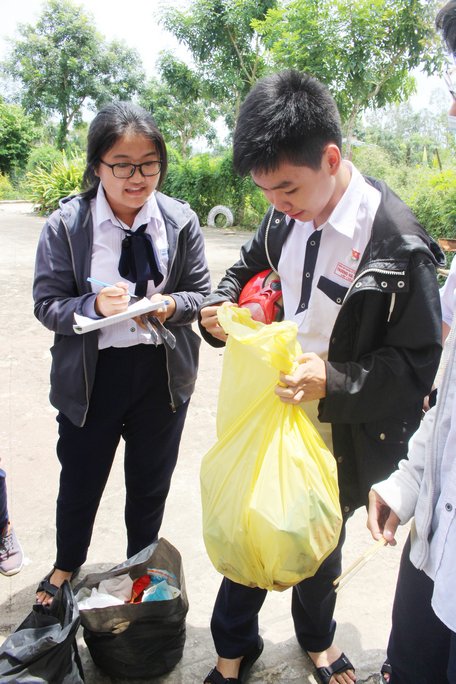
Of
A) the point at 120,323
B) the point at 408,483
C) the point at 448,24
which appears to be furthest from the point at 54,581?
the point at 448,24

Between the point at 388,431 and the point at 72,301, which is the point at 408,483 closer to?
the point at 388,431

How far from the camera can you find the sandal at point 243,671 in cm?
187

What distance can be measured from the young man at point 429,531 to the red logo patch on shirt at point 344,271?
0.25 metres

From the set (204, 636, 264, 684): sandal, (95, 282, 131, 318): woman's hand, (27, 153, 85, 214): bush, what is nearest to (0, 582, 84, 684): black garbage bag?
(204, 636, 264, 684): sandal

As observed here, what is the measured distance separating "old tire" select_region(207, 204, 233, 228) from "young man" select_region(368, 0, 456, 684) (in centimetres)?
1405

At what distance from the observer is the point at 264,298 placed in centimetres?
179

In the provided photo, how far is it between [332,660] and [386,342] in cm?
121

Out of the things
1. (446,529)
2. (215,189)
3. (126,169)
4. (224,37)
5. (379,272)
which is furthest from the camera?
(224,37)

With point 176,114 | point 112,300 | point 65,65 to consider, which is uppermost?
point 65,65

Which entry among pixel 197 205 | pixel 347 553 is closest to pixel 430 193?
pixel 347 553

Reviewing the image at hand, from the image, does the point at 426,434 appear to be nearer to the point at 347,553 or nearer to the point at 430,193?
the point at 347,553

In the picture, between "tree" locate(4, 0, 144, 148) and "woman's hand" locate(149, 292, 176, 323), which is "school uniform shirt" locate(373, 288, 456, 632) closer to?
"woman's hand" locate(149, 292, 176, 323)

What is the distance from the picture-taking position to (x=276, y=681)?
1.95 meters

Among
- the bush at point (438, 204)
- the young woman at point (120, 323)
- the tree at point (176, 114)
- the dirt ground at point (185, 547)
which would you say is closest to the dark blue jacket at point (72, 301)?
the young woman at point (120, 323)
